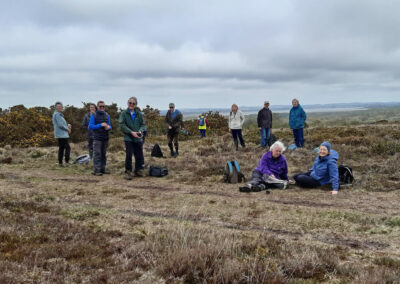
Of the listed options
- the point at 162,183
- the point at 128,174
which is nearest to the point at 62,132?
the point at 128,174

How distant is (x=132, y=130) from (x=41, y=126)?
19162 millimetres

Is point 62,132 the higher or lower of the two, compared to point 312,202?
higher

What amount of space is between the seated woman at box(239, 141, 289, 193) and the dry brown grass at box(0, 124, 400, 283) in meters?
0.34

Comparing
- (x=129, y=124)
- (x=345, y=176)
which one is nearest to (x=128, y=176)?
(x=129, y=124)

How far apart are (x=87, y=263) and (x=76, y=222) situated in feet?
6.21

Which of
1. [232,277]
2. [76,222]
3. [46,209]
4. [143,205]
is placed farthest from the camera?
[143,205]

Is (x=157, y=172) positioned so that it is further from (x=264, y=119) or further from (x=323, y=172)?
(x=264, y=119)

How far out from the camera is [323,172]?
827 centimetres

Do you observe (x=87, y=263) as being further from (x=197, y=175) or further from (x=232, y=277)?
(x=197, y=175)

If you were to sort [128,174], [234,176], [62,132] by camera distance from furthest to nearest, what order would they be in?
[62,132] → [128,174] → [234,176]

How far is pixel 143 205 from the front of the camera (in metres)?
6.96

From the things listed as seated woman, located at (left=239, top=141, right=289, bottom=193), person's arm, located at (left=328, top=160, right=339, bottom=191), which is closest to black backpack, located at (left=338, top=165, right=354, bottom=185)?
person's arm, located at (left=328, top=160, right=339, bottom=191)

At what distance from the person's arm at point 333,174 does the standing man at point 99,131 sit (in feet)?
22.0

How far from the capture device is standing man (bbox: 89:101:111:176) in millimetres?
10391
